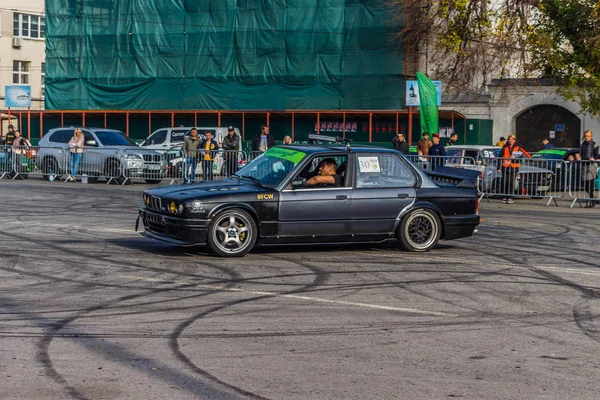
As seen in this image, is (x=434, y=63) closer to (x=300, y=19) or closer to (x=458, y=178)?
(x=300, y=19)

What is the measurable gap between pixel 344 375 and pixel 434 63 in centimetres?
3786

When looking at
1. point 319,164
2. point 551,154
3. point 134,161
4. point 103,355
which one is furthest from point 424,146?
point 103,355

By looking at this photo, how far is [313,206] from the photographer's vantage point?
39.5 ft

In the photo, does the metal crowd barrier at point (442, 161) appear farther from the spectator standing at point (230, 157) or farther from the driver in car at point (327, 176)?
the driver in car at point (327, 176)

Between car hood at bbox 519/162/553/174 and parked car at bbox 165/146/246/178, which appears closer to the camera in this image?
car hood at bbox 519/162/553/174

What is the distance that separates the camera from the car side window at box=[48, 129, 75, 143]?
29688mm

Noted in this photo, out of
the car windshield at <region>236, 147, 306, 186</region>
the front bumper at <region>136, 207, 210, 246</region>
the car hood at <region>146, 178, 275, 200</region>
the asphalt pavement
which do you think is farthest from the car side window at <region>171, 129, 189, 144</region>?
the front bumper at <region>136, 207, 210, 246</region>

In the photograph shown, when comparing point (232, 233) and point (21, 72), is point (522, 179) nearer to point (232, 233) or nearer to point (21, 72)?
point (232, 233)

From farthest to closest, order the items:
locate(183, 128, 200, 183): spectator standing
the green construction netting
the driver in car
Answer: the green construction netting < locate(183, 128, 200, 183): spectator standing < the driver in car

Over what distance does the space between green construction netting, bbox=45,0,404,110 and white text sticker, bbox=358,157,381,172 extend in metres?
32.5

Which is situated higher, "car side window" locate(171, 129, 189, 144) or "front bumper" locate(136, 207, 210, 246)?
"car side window" locate(171, 129, 189, 144)

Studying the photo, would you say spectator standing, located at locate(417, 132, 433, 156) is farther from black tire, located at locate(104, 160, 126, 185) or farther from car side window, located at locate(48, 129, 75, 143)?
car side window, located at locate(48, 129, 75, 143)

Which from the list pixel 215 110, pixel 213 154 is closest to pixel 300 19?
pixel 215 110

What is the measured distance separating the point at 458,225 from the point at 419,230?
53 centimetres
